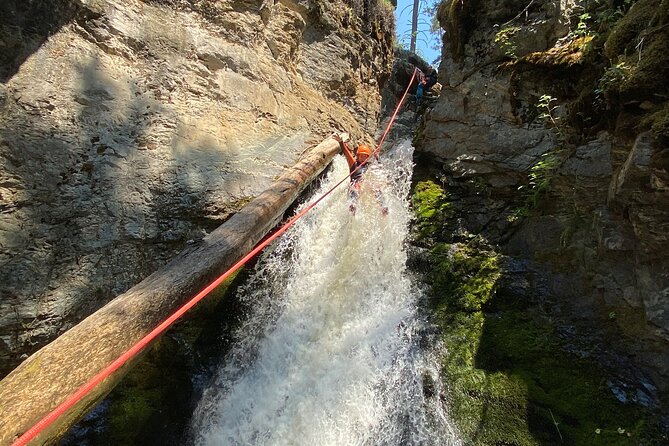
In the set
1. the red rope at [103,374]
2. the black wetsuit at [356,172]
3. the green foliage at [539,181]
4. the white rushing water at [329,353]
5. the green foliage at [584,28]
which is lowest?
the white rushing water at [329,353]

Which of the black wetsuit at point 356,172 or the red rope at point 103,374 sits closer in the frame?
the red rope at point 103,374

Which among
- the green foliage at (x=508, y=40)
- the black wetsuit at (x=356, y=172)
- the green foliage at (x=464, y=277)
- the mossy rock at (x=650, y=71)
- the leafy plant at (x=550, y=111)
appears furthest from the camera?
the black wetsuit at (x=356, y=172)

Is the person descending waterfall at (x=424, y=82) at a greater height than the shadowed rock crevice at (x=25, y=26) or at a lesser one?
greater

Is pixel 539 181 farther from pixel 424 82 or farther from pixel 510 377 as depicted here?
pixel 424 82

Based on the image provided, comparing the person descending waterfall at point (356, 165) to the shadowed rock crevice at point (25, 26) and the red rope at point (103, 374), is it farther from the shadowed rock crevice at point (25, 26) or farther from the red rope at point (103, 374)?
the red rope at point (103, 374)

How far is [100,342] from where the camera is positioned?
2.33 meters

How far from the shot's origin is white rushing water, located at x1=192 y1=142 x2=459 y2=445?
396 cm

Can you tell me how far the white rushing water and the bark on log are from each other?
1487mm

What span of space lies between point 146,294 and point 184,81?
4.06 meters

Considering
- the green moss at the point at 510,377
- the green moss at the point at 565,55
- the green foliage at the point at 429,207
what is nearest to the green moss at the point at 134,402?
the green moss at the point at 510,377

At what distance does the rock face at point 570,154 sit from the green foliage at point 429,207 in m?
0.20

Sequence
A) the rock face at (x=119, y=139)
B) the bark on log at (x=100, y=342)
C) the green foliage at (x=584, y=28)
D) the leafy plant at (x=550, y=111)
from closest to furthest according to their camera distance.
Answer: the bark on log at (x=100, y=342) < the rock face at (x=119, y=139) < the green foliage at (x=584, y=28) < the leafy plant at (x=550, y=111)

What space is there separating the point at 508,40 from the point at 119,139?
5.29 m

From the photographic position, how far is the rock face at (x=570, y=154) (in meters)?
3.14
